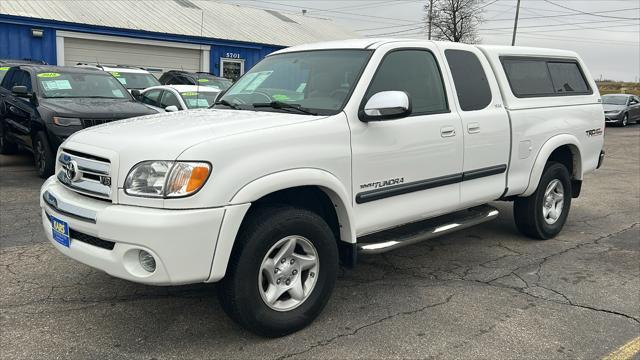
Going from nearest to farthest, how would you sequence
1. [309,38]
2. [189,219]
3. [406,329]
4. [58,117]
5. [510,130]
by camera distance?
1. [189,219]
2. [406,329]
3. [510,130]
4. [58,117]
5. [309,38]

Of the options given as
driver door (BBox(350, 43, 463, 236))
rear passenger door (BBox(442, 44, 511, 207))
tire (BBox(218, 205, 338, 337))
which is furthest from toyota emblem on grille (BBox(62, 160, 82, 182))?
rear passenger door (BBox(442, 44, 511, 207))

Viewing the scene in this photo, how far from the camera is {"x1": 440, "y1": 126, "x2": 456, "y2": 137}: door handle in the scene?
441 cm

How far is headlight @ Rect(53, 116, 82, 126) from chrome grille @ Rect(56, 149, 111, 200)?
4.46 metres

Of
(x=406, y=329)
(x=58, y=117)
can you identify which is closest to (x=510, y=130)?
(x=406, y=329)

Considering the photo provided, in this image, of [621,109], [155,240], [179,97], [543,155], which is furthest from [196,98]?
[621,109]

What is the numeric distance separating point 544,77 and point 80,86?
6.97 metres

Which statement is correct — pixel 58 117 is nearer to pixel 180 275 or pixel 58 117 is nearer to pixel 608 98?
pixel 180 275

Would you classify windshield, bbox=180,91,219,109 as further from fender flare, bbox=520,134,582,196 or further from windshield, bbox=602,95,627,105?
windshield, bbox=602,95,627,105

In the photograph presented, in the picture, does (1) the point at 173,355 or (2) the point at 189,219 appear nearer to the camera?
(2) the point at 189,219

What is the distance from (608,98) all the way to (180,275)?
91.0 feet

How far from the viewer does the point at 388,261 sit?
513cm

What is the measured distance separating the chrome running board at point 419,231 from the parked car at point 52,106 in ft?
16.6

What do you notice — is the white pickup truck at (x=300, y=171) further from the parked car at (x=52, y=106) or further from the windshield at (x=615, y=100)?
the windshield at (x=615, y=100)

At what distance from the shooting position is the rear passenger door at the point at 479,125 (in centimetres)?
470
